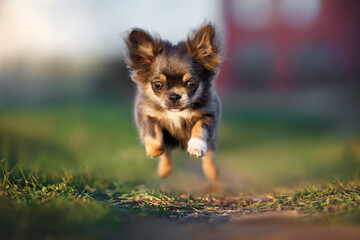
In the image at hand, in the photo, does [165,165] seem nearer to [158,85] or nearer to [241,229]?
[158,85]

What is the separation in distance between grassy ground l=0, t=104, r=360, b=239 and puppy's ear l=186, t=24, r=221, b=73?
1.61 meters

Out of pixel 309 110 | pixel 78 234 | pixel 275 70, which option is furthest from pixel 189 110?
pixel 275 70

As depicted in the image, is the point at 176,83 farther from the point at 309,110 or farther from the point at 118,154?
the point at 309,110

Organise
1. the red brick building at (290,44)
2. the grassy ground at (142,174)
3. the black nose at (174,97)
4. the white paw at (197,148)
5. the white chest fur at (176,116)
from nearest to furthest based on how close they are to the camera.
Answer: the grassy ground at (142,174)
the white paw at (197,148)
the black nose at (174,97)
the white chest fur at (176,116)
the red brick building at (290,44)

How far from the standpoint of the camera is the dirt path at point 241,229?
249cm

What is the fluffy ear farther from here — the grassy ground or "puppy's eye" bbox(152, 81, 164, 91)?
the grassy ground

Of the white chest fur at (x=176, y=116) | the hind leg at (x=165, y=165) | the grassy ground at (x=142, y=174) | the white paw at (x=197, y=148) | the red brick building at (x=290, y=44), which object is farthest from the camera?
the red brick building at (x=290, y=44)

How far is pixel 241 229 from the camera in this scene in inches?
104

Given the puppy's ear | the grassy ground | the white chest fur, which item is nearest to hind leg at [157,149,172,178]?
the grassy ground

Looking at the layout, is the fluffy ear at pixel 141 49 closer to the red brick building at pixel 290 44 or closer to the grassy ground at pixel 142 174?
the grassy ground at pixel 142 174

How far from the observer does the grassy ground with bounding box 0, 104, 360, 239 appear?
272 cm

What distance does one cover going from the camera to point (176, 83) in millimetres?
A: 4004

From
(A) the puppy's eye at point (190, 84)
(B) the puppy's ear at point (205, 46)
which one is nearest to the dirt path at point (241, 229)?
(A) the puppy's eye at point (190, 84)

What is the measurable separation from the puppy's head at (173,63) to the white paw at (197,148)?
1.39 ft
